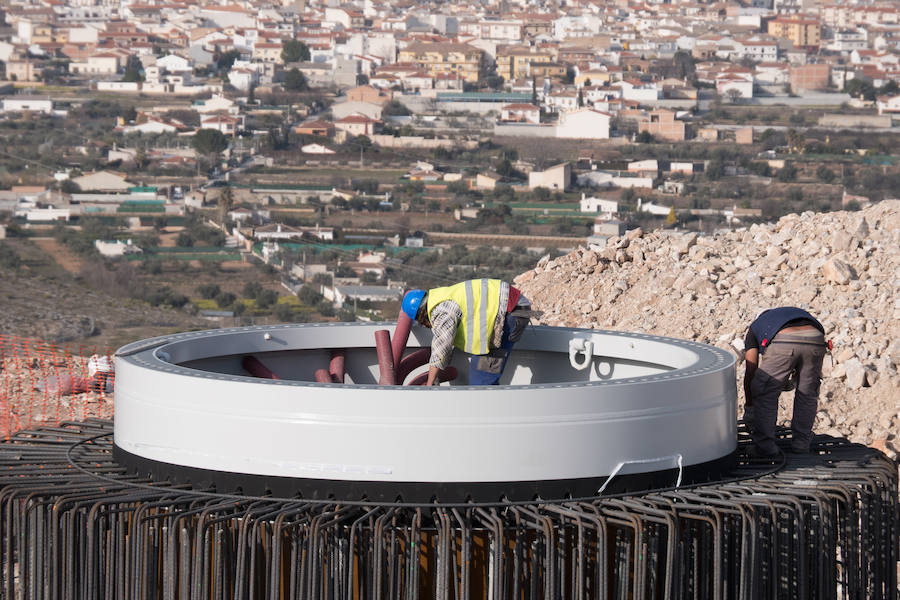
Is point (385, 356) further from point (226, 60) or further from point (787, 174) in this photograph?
point (226, 60)

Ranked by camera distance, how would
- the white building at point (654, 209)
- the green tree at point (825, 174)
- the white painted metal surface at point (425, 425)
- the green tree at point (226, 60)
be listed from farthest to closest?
the green tree at point (226, 60)
the green tree at point (825, 174)
the white building at point (654, 209)
the white painted metal surface at point (425, 425)

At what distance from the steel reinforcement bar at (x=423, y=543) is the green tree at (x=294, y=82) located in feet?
288

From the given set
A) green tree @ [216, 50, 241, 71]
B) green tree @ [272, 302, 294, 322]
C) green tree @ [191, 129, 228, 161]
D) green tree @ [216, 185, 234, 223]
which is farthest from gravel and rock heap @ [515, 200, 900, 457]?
green tree @ [216, 50, 241, 71]

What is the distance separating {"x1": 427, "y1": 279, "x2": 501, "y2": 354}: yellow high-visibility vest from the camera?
561 cm

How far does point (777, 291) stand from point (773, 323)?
6.96 metres

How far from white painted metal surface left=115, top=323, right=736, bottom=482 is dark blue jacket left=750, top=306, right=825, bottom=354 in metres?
0.53

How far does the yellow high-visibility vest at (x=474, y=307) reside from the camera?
18.4 feet

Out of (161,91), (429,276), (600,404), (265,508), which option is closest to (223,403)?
(265,508)

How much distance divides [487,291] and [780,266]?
7.85 meters

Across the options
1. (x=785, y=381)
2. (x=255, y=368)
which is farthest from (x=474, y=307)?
(x=785, y=381)

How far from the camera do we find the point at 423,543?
4.47 metres

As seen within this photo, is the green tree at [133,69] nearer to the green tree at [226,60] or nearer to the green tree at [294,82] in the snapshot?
the green tree at [226,60]

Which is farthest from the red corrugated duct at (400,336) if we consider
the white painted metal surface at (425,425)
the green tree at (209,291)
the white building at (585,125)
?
the white building at (585,125)

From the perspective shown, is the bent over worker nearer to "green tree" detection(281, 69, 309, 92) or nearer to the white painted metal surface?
the white painted metal surface
